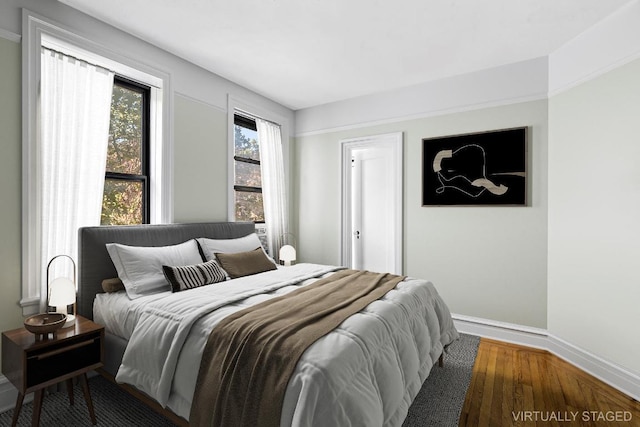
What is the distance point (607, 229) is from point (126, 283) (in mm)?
3697

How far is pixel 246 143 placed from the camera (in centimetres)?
414

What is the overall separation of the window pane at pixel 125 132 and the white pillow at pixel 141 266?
0.86m

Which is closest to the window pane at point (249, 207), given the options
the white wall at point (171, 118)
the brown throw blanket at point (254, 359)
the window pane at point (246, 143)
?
the white wall at point (171, 118)

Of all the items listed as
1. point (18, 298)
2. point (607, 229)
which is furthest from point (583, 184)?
point (18, 298)

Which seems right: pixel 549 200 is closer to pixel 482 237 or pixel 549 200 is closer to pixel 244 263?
pixel 482 237

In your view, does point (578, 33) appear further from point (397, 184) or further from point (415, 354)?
point (415, 354)

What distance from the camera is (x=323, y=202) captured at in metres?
4.53

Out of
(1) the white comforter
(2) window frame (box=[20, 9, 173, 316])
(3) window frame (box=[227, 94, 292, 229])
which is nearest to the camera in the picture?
(1) the white comforter

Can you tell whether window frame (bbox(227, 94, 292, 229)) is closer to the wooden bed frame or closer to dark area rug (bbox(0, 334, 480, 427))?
the wooden bed frame

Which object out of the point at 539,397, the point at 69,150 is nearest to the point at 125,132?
the point at 69,150

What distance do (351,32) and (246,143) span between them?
1960mm

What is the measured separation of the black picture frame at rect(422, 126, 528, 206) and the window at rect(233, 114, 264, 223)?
207cm

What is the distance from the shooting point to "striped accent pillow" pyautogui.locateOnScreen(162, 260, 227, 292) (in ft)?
7.84

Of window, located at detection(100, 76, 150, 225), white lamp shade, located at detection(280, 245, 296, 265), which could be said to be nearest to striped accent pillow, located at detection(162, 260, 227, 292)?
window, located at detection(100, 76, 150, 225)
